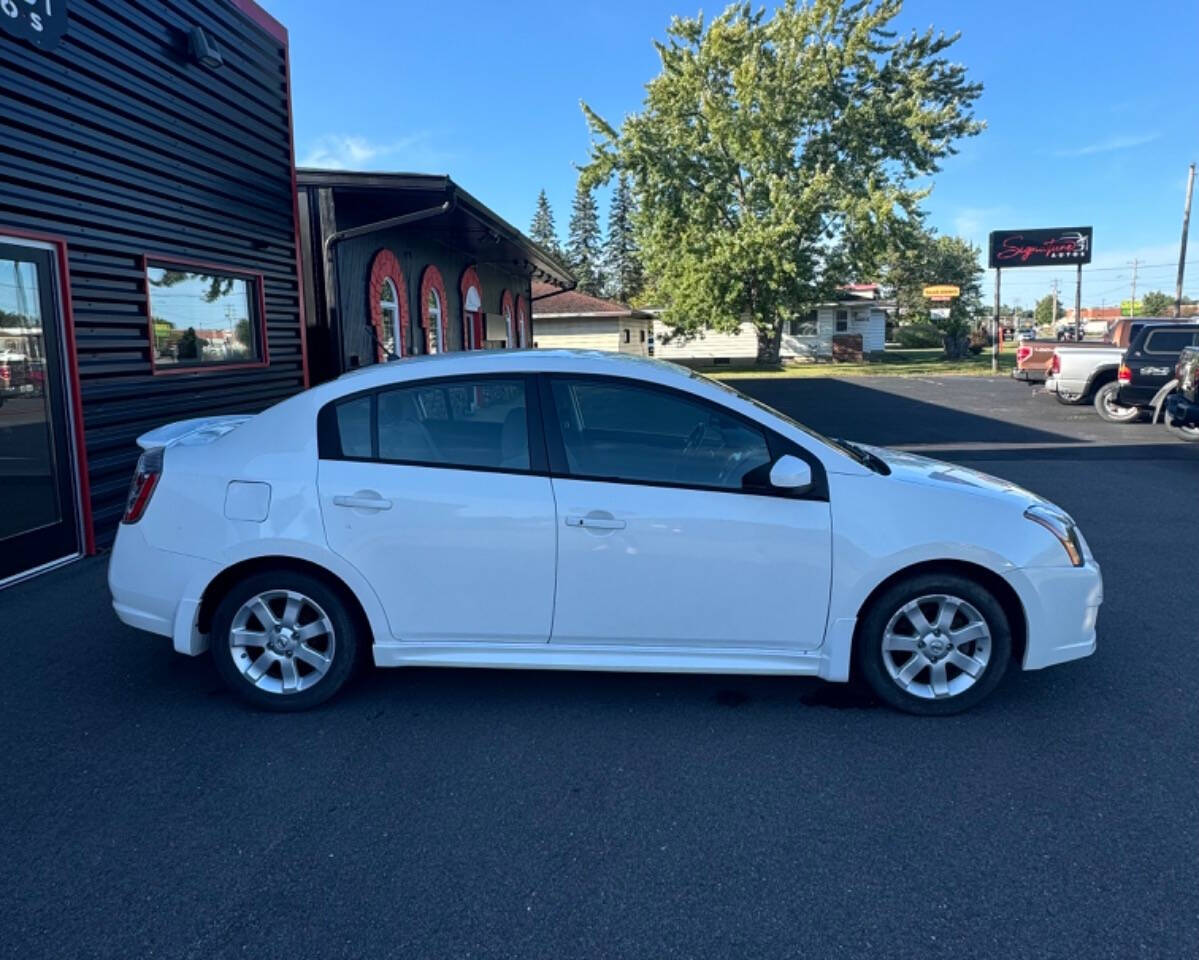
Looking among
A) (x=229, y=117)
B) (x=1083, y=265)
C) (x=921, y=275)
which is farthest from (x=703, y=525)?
(x=921, y=275)

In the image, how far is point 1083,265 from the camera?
3619 cm

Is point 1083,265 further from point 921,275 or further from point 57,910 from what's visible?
point 57,910

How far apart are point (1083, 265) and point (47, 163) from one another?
39.6 meters

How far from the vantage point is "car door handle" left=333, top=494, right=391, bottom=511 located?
3.60m

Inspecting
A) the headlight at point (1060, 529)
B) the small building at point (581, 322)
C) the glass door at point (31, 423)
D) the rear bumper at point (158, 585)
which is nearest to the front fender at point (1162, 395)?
the headlight at point (1060, 529)

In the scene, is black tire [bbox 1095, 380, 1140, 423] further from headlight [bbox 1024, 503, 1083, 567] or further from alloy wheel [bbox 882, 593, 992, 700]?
alloy wheel [bbox 882, 593, 992, 700]

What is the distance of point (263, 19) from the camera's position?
30.7ft

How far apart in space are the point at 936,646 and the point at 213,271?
25.4 ft

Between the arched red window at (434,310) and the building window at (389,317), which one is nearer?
the building window at (389,317)

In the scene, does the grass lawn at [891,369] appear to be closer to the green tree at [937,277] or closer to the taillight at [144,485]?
the green tree at [937,277]

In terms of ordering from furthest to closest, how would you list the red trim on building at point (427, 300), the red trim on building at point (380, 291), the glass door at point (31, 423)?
the red trim on building at point (427, 300)
the red trim on building at point (380, 291)
the glass door at point (31, 423)

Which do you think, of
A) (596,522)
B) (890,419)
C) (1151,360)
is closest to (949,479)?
(596,522)

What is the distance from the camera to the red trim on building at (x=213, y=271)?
7.36 metres
